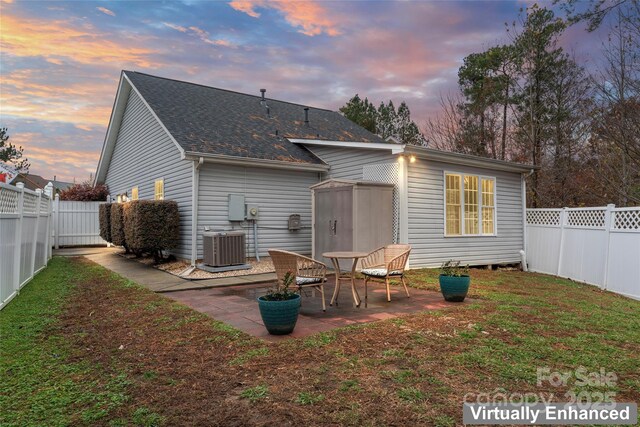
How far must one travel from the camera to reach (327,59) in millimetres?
14281

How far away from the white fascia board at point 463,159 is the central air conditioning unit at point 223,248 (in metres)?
4.54

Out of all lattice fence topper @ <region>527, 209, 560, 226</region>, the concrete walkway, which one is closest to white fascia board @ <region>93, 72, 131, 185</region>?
the concrete walkway

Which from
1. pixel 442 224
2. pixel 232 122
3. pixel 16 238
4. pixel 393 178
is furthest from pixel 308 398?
pixel 232 122

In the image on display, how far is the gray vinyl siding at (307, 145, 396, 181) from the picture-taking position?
32.7ft

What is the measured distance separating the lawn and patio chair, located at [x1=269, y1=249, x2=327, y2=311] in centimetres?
112

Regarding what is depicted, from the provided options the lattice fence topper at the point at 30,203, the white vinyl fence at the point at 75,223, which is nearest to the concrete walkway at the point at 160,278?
the lattice fence topper at the point at 30,203

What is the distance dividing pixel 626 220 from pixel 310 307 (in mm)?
7864

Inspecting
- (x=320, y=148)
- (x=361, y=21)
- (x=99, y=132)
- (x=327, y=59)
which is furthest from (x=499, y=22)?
(x=99, y=132)

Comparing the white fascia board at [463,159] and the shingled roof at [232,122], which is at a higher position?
the shingled roof at [232,122]

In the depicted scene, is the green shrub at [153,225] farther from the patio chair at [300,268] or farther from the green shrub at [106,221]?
the patio chair at [300,268]

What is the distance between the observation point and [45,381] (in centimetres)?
320

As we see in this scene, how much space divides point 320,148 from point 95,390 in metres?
9.85

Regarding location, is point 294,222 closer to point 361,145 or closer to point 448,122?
point 361,145

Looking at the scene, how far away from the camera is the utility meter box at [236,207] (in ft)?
33.8
